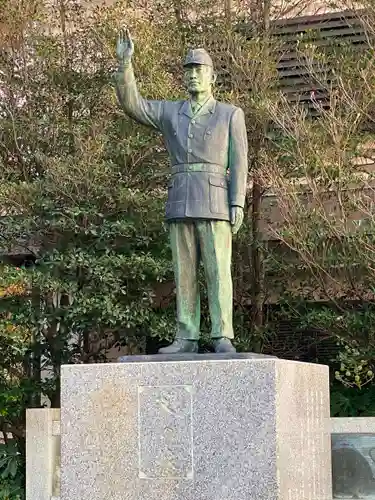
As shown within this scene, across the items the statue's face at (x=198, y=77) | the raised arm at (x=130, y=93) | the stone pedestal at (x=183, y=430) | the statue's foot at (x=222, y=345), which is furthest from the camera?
the statue's face at (x=198, y=77)

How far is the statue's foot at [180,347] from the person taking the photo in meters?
5.90

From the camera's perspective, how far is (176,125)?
6148 mm

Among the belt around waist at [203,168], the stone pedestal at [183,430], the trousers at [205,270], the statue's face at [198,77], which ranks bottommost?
the stone pedestal at [183,430]

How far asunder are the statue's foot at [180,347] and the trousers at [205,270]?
3 centimetres

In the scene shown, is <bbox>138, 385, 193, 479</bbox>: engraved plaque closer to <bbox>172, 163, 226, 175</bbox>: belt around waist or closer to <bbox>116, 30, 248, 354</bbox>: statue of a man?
<bbox>116, 30, 248, 354</bbox>: statue of a man

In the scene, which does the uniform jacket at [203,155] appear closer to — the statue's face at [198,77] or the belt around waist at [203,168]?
the belt around waist at [203,168]

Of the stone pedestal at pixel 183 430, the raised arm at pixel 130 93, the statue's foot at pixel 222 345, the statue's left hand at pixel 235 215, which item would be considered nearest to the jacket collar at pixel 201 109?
the raised arm at pixel 130 93

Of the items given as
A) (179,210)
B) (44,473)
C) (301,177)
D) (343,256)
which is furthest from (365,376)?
(179,210)

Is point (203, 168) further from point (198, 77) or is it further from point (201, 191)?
point (198, 77)

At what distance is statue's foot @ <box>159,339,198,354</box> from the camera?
5.90m

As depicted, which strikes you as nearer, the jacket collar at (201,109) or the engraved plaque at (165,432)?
the engraved plaque at (165,432)

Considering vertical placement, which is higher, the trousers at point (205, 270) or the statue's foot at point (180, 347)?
the trousers at point (205, 270)

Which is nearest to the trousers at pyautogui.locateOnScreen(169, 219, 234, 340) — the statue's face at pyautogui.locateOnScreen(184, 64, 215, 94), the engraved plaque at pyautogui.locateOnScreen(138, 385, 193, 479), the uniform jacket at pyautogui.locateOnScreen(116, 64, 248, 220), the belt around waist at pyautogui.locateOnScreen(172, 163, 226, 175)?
the uniform jacket at pyautogui.locateOnScreen(116, 64, 248, 220)

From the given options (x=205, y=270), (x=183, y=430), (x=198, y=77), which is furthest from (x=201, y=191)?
(x=183, y=430)
